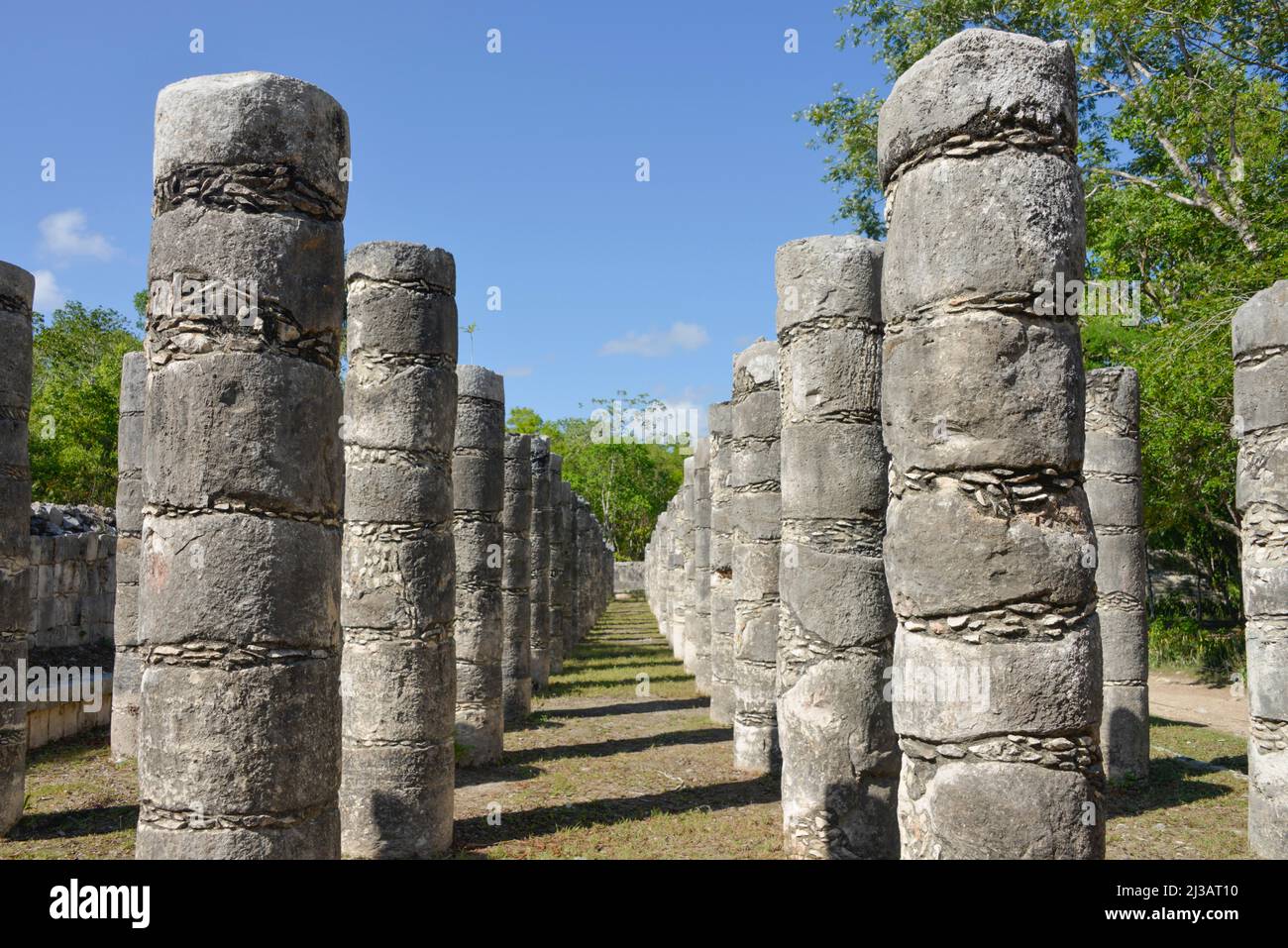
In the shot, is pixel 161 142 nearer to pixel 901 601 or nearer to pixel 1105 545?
pixel 901 601

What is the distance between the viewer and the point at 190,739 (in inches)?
199

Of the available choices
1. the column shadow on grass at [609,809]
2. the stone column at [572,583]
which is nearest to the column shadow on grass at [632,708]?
the column shadow on grass at [609,809]

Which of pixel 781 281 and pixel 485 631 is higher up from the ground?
pixel 781 281

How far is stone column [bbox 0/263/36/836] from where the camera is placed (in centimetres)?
859

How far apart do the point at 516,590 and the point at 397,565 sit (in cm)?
665

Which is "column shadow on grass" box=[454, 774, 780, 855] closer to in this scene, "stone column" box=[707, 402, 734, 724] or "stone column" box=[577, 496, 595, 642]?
"stone column" box=[707, 402, 734, 724]

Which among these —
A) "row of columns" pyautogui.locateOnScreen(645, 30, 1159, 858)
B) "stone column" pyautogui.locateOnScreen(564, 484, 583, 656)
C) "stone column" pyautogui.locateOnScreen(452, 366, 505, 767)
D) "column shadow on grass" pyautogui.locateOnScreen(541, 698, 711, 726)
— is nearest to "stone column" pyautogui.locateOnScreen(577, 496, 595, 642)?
"stone column" pyautogui.locateOnScreen(564, 484, 583, 656)

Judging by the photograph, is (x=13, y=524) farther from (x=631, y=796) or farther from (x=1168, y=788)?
(x=1168, y=788)

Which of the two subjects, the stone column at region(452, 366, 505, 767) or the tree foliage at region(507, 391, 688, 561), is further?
the tree foliage at region(507, 391, 688, 561)

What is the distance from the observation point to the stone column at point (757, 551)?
1133cm

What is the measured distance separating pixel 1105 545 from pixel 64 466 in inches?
794

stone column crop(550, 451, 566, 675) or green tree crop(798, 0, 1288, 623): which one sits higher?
green tree crop(798, 0, 1288, 623)

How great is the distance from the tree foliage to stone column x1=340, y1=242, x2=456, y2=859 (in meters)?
42.9

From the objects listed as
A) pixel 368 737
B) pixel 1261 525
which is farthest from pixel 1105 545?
pixel 368 737
